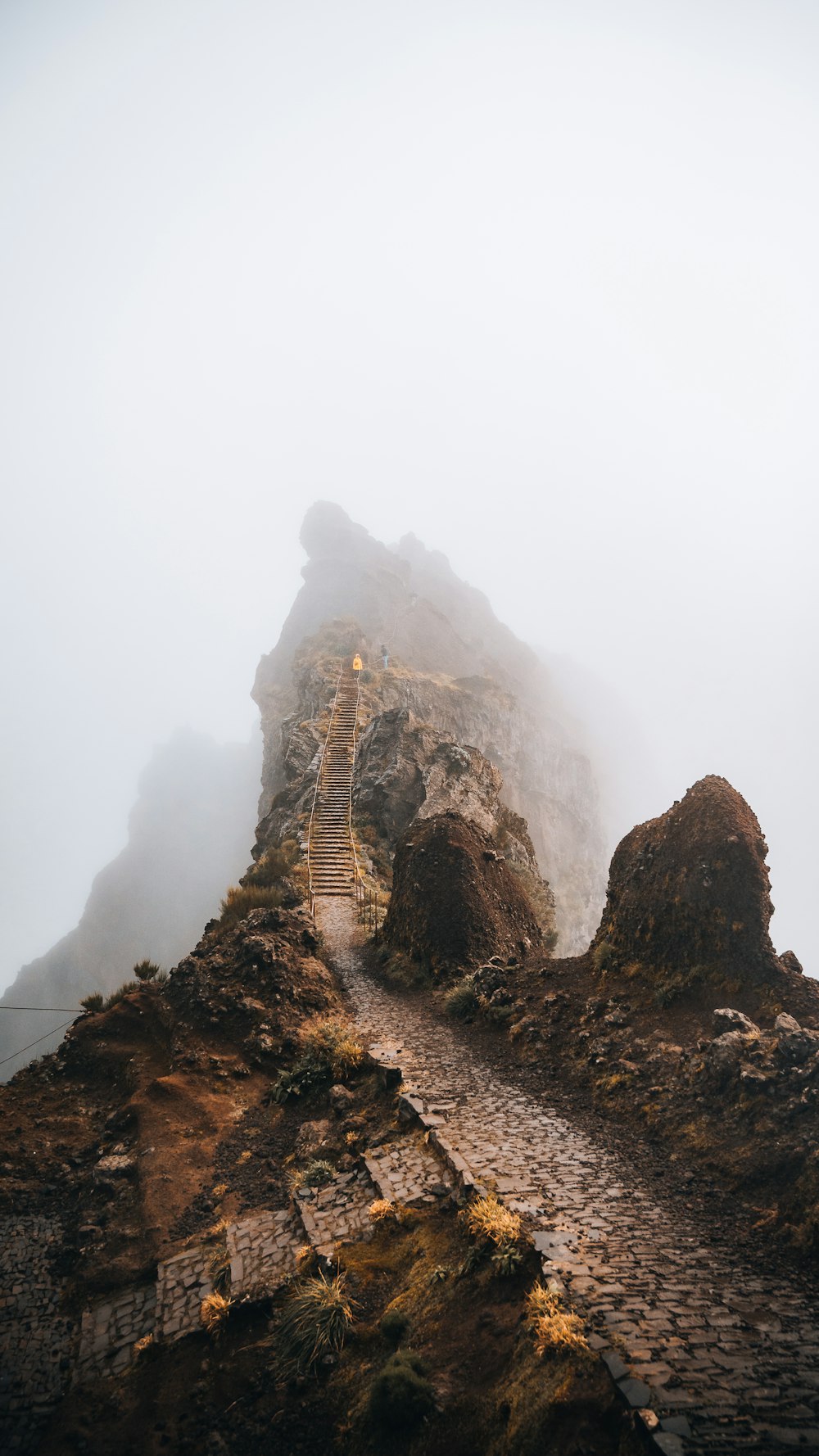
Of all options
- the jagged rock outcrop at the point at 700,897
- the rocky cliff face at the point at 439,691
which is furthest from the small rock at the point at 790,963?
the rocky cliff face at the point at 439,691

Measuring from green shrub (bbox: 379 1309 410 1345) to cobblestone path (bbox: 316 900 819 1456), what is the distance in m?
1.57

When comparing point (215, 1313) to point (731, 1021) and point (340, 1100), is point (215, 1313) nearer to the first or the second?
point (340, 1100)

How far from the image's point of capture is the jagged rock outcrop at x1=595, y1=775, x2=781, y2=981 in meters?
11.8

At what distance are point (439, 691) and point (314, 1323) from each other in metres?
51.7

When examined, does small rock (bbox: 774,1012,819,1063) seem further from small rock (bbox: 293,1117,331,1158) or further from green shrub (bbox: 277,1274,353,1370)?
small rock (bbox: 293,1117,331,1158)

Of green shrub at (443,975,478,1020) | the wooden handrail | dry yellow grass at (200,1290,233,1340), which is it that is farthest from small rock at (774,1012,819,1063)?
the wooden handrail

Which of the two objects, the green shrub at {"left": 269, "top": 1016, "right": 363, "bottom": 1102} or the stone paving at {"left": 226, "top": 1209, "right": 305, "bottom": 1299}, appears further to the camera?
the green shrub at {"left": 269, "top": 1016, "right": 363, "bottom": 1102}

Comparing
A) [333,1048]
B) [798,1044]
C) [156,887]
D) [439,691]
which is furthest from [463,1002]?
[156,887]

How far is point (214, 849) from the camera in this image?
101m

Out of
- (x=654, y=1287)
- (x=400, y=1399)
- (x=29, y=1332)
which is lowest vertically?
(x=29, y=1332)

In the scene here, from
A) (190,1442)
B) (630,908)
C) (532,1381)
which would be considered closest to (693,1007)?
(630,908)

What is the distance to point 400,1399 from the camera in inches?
219

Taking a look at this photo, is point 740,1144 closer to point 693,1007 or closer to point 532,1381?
point 693,1007

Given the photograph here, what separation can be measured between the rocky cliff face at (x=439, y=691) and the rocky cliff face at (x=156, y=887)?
3286cm
